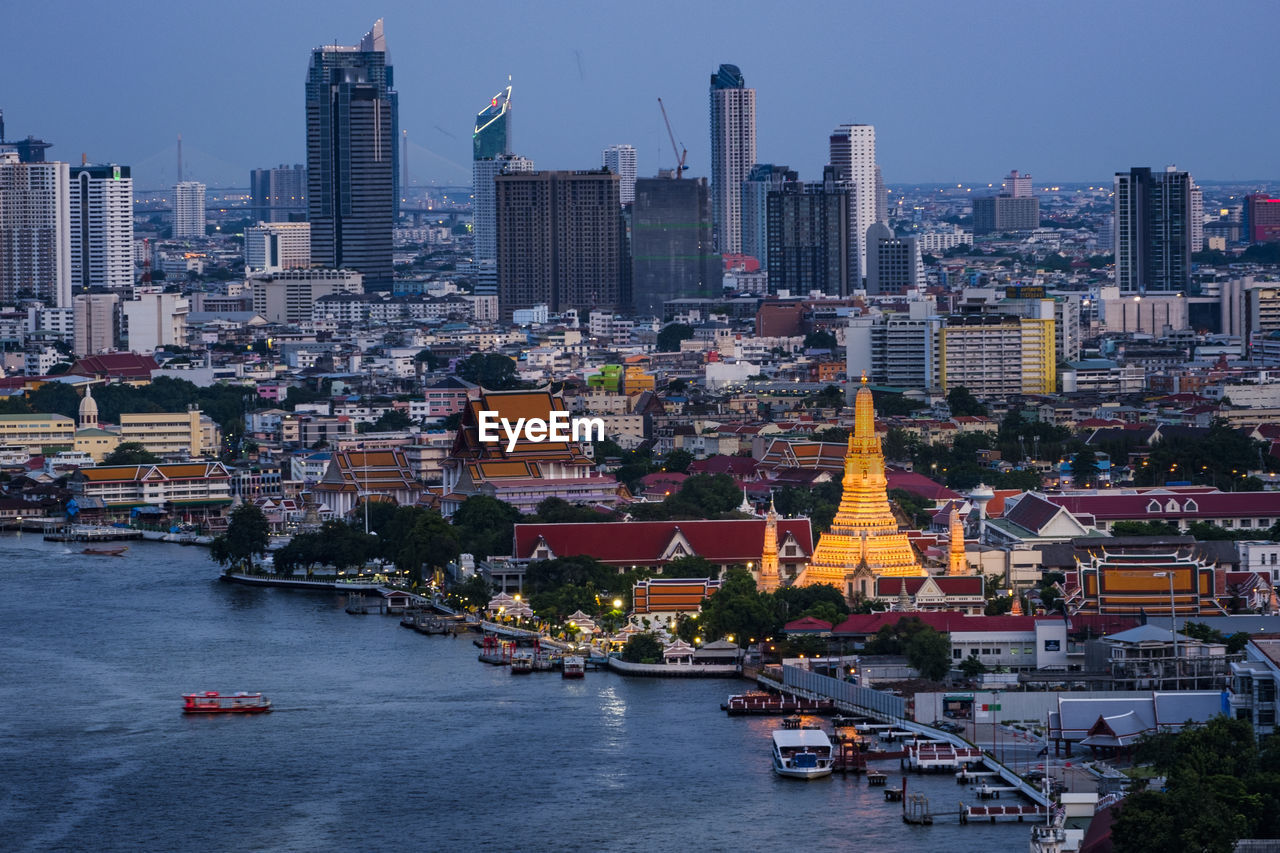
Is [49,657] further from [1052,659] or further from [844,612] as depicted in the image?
[1052,659]

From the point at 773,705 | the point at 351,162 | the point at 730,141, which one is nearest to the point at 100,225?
the point at 351,162

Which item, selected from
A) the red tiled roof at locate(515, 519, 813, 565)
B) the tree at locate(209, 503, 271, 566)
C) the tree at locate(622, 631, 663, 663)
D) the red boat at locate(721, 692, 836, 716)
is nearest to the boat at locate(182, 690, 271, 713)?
the tree at locate(622, 631, 663, 663)

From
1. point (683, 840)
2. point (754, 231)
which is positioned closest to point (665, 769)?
point (683, 840)

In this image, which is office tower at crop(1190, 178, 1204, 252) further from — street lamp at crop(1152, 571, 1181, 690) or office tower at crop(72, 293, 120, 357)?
street lamp at crop(1152, 571, 1181, 690)

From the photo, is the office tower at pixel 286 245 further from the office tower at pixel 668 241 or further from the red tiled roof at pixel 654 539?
the red tiled roof at pixel 654 539

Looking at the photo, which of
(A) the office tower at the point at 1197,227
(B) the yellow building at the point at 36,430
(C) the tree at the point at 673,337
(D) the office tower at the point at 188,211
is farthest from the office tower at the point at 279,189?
(B) the yellow building at the point at 36,430

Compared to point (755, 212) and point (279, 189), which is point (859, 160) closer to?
point (755, 212)
